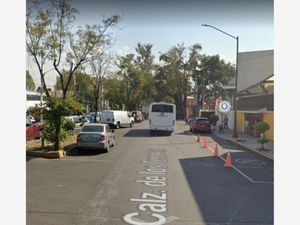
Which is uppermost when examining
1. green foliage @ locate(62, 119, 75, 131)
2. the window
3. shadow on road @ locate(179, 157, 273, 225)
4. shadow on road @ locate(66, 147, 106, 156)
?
the window

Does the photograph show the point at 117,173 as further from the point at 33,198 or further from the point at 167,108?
the point at 167,108

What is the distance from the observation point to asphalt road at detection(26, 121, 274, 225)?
6.92 m

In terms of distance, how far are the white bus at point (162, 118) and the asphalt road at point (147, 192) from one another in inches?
583

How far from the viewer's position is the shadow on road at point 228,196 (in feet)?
23.4

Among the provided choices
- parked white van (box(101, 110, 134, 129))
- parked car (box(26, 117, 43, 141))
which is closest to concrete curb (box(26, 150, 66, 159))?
parked car (box(26, 117, 43, 141))

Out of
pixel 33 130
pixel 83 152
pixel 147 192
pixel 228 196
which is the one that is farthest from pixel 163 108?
pixel 228 196

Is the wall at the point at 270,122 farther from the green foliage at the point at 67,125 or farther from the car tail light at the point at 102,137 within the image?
the green foliage at the point at 67,125

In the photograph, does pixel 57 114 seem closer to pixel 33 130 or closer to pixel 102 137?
pixel 102 137

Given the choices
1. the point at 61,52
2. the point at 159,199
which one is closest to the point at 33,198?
the point at 159,199

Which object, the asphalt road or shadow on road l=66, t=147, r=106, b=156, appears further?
shadow on road l=66, t=147, r=106, b=156

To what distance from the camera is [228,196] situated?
8.81 meters

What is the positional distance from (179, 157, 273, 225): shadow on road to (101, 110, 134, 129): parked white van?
23230 mm

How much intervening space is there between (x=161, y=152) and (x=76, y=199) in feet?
33.1

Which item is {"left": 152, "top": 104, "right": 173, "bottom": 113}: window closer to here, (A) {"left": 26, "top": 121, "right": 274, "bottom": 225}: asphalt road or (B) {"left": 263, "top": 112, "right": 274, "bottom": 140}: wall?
(B) {"left": 263, "top": 112, "right": 274, "bottom": 140}: wall
